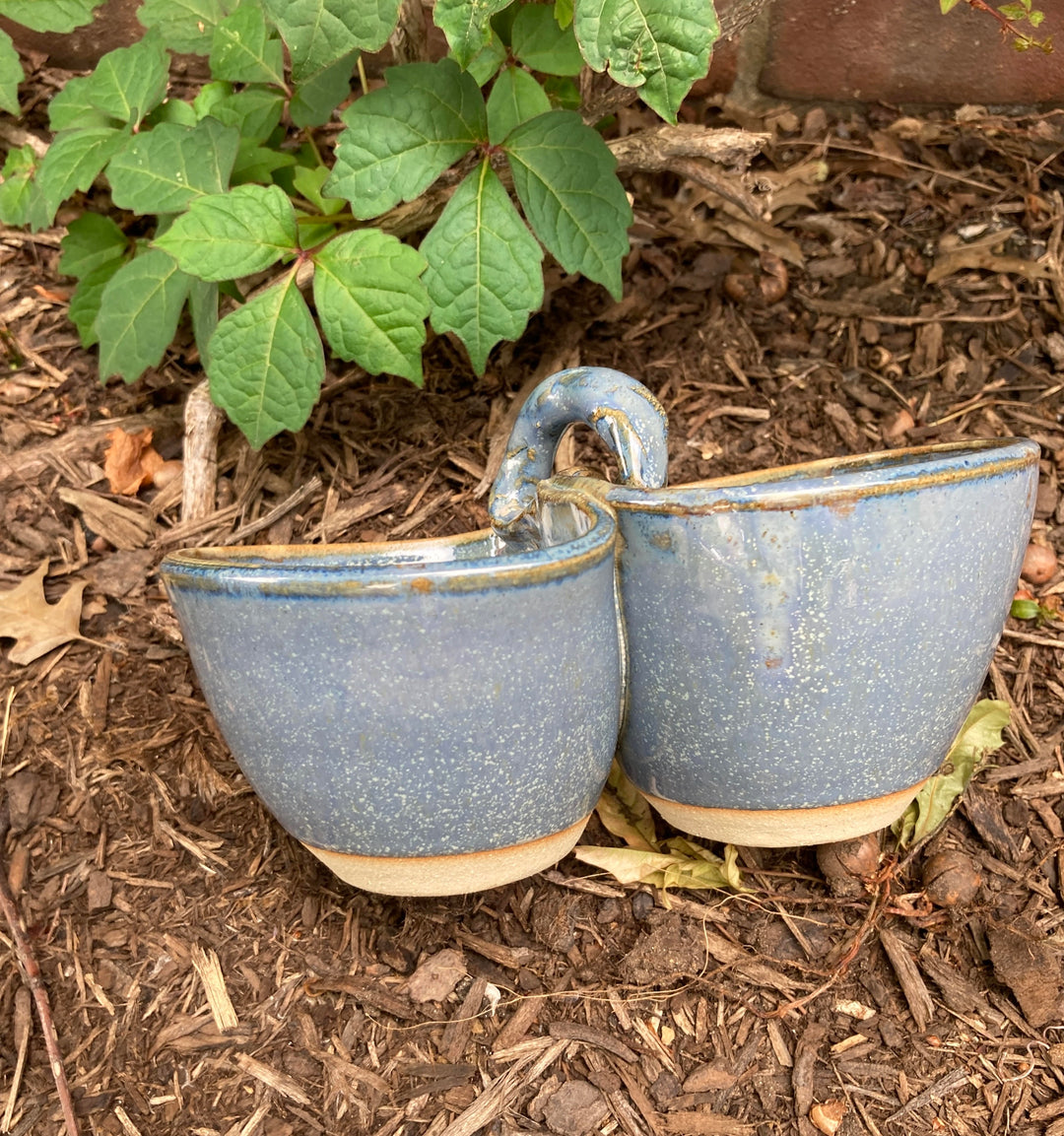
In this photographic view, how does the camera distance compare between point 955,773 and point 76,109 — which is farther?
point 76,109

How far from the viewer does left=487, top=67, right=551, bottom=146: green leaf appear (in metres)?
1.45

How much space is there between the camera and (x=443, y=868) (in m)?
1.14

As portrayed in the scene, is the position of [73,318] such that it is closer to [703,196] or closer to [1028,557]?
[703,196]

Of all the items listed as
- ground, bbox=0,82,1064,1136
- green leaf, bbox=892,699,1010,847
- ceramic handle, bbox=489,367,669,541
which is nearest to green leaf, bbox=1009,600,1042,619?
ground, bbox=0,82,1064,1136

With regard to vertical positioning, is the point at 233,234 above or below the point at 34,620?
above

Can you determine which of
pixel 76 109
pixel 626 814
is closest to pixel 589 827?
pixel 626 814

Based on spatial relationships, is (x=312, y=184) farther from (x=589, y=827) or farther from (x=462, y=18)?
(x=589, y=827)

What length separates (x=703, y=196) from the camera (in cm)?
178

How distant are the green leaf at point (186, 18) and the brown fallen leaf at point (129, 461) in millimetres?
543

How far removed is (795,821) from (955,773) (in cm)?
33

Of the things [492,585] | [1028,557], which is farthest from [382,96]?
[1028,557]

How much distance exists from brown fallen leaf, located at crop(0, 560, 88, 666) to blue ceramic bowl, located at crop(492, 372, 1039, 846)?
0.75 meters

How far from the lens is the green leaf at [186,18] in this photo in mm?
1575

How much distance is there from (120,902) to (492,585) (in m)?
0.72
